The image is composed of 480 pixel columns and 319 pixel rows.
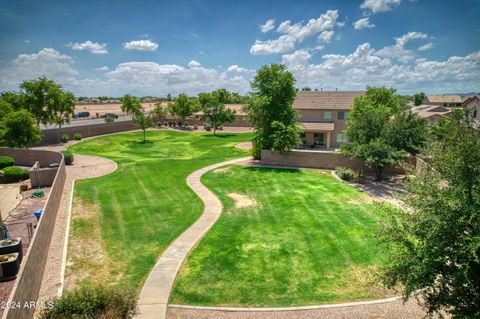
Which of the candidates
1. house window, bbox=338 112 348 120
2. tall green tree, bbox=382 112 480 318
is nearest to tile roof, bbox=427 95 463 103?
house window, bbox=338 112 348 120

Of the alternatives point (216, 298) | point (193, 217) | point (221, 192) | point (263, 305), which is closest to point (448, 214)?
point (263, 305)

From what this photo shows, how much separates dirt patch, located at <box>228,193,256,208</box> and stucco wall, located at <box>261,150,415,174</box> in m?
11.8

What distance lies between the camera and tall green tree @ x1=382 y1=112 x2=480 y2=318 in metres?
7.59

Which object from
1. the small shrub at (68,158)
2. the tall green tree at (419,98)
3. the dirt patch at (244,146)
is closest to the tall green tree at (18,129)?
the small shrub at (68,158)

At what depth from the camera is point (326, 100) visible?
159 ft

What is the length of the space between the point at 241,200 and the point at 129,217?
25.9 feet

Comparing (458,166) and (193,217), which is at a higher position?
(458,166)

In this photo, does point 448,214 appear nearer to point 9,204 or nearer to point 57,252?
point 57,252

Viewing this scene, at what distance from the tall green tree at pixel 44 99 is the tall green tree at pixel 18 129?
11.7 metres

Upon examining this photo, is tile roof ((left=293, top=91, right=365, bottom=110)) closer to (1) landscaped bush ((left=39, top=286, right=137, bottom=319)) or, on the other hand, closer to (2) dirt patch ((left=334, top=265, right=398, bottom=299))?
(2) dirt patch ((left=334, top=265, right=398, bottom=299))

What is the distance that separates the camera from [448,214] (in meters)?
7.70

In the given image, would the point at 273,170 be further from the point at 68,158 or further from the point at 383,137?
the point at 68,158

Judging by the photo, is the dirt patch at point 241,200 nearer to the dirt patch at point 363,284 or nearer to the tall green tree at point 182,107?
the dirt patch at point 363,284

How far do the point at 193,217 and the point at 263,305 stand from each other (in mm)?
9119
